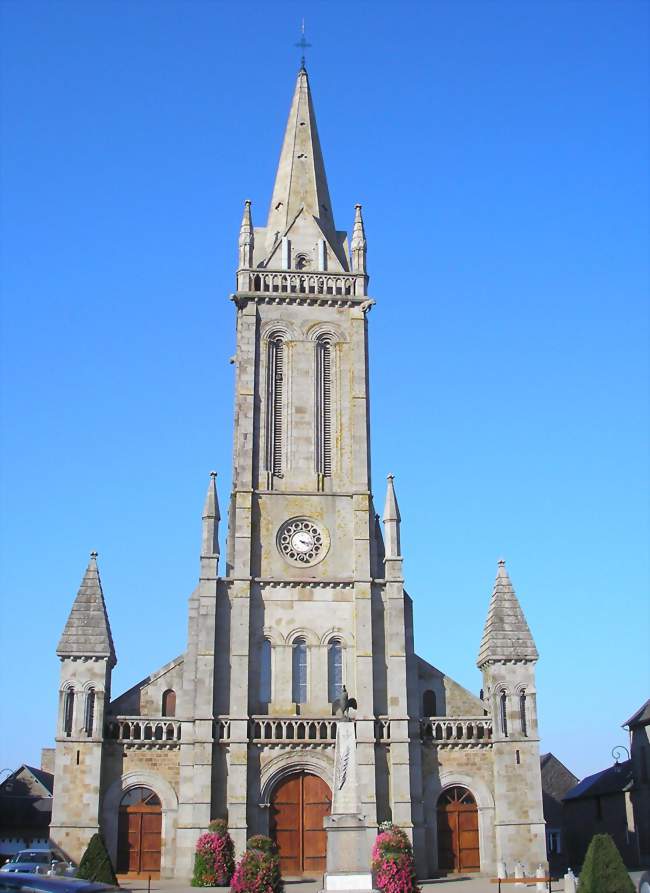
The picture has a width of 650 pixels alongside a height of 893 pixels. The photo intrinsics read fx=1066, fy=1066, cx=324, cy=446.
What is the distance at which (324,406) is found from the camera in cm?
5206

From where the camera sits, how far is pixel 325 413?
171ft

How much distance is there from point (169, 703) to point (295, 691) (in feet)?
18.4

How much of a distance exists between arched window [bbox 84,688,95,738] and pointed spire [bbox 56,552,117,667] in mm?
1628

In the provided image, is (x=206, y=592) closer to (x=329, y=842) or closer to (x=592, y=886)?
(x=329, y=842)

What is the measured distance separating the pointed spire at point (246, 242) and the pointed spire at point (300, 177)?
1.64 m

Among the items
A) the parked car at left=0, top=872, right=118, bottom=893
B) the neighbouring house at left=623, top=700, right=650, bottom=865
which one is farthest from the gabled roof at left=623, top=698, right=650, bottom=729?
the parked car at left=0, top=872, right=118, bottom=893

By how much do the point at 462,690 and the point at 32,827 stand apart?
93.4ft

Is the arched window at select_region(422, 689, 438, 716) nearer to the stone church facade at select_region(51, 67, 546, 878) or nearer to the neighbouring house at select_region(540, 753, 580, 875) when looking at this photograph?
the stone church facade at select_region(51, 67, 546, 878)

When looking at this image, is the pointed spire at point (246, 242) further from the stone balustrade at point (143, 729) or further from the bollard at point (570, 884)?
the bollard at point (570, 884)

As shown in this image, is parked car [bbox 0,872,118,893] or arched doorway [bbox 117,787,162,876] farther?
arched doorway [bbox 117,787,162,876]

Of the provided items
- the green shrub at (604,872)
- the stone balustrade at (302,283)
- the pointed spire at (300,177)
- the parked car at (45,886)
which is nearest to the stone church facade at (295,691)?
the stone balustrade at (302,283)

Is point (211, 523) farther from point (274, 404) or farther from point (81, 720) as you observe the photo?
point (81, 720)

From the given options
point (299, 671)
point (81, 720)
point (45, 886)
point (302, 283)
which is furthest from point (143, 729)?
point (45, 886)

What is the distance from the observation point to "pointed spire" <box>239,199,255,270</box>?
175 feet
